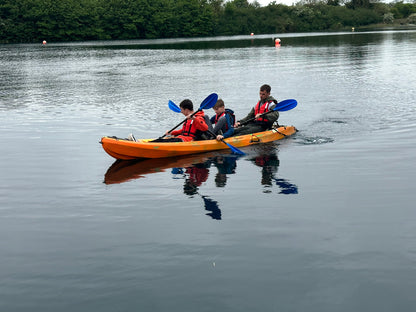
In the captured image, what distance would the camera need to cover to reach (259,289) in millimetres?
5598

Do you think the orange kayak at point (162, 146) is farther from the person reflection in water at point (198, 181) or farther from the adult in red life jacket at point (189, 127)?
the person reflection in water at point (198, 181)

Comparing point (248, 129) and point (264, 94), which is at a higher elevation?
point (264, 94)

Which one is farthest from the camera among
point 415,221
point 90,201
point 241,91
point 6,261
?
point 241,91

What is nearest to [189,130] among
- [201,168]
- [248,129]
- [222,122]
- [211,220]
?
[222,122]

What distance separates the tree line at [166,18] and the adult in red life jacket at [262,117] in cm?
7828

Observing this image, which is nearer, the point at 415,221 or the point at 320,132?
the point at 415,221

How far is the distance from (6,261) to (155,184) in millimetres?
3920

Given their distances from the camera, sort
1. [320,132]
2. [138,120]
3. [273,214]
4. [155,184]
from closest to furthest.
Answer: [273,214] → [155,184] → [320,132] → [138,120]

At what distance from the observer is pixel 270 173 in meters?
10.6

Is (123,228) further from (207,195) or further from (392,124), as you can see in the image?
(392,124)

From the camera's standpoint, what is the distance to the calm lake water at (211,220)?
219 inches

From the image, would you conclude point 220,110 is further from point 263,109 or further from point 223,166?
point 223,166

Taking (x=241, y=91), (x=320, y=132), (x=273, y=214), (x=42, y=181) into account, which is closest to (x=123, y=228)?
(x=273, y=214)

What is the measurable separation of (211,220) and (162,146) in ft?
14.5
